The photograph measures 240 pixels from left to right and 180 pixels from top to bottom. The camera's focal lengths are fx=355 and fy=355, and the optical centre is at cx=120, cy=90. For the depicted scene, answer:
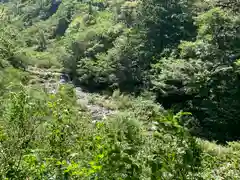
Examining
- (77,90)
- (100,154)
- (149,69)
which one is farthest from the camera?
(77,90)

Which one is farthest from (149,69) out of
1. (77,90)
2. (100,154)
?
(100,154)

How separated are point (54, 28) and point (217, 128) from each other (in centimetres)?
3233

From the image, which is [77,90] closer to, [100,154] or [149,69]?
[149,69]

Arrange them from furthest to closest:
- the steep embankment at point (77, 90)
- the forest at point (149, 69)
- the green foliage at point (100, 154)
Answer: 1. the steep embankment at point (77, 90)
2. the forest at point (149, 69)
3. the green foliage at point (100, 154)

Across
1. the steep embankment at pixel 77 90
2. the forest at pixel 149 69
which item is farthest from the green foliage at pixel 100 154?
the steep embankment at pixel 77 90

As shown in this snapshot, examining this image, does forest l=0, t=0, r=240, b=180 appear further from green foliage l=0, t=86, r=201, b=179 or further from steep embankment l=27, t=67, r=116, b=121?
green foliage l=0, t=86, r=201, b=179

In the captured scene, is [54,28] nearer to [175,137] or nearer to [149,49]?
[149,49]

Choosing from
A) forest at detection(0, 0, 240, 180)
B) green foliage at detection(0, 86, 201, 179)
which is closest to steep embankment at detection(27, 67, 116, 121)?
forest at detection(0, 0, 240, 180)

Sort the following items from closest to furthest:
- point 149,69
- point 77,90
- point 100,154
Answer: point 100,154, point 149,69, point 77,90

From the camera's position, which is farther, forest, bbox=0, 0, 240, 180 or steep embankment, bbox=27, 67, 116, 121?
steep embankment, bbox=27, 67, 116, 121

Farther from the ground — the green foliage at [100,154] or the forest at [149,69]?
the green foliage at [100,154]

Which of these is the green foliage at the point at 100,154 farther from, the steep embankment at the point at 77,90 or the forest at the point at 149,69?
the steep embankment at the point at 77,90

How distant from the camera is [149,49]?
29.1 metres

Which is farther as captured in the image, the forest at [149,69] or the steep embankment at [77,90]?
the steep embankment at [77,90]
